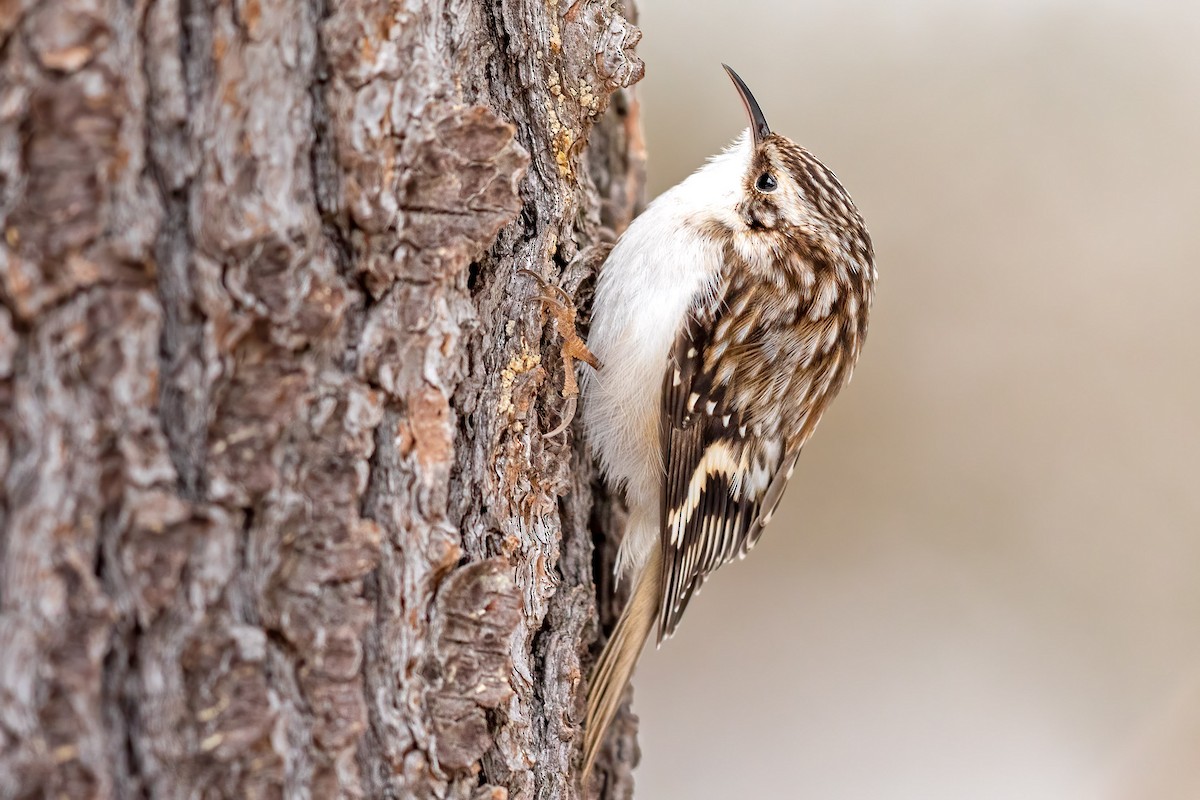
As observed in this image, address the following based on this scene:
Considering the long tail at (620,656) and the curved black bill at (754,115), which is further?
the curved black bill at (754,115)

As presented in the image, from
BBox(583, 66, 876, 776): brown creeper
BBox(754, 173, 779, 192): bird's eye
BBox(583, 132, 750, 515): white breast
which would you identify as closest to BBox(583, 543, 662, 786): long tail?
BBox(583, 66, 876, 776): brown creeper

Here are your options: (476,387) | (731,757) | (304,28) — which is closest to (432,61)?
(304,28)

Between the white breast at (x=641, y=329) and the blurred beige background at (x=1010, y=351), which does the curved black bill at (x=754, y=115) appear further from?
the blurred beige background at (x=1010, y=351)

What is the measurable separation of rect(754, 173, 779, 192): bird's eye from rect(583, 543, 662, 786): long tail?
809 mm

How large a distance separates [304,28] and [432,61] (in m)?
0.17

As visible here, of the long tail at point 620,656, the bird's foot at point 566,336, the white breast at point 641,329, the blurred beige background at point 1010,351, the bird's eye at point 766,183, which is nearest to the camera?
the bird's foot at point 566,336

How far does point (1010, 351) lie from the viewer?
3.02 meters

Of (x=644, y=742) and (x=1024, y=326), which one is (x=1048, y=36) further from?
(x=644, y=742)

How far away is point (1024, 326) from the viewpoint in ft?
9.87

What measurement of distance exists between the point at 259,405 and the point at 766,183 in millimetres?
1364

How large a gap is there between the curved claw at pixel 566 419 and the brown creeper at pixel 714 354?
21cm

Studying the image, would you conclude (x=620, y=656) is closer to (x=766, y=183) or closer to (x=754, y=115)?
(x=766, y=183)

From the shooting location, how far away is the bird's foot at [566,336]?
5.02ft

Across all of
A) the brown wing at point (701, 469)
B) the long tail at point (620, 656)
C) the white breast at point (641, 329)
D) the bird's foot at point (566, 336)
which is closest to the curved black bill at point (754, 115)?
the white breast at point (641, 329)
